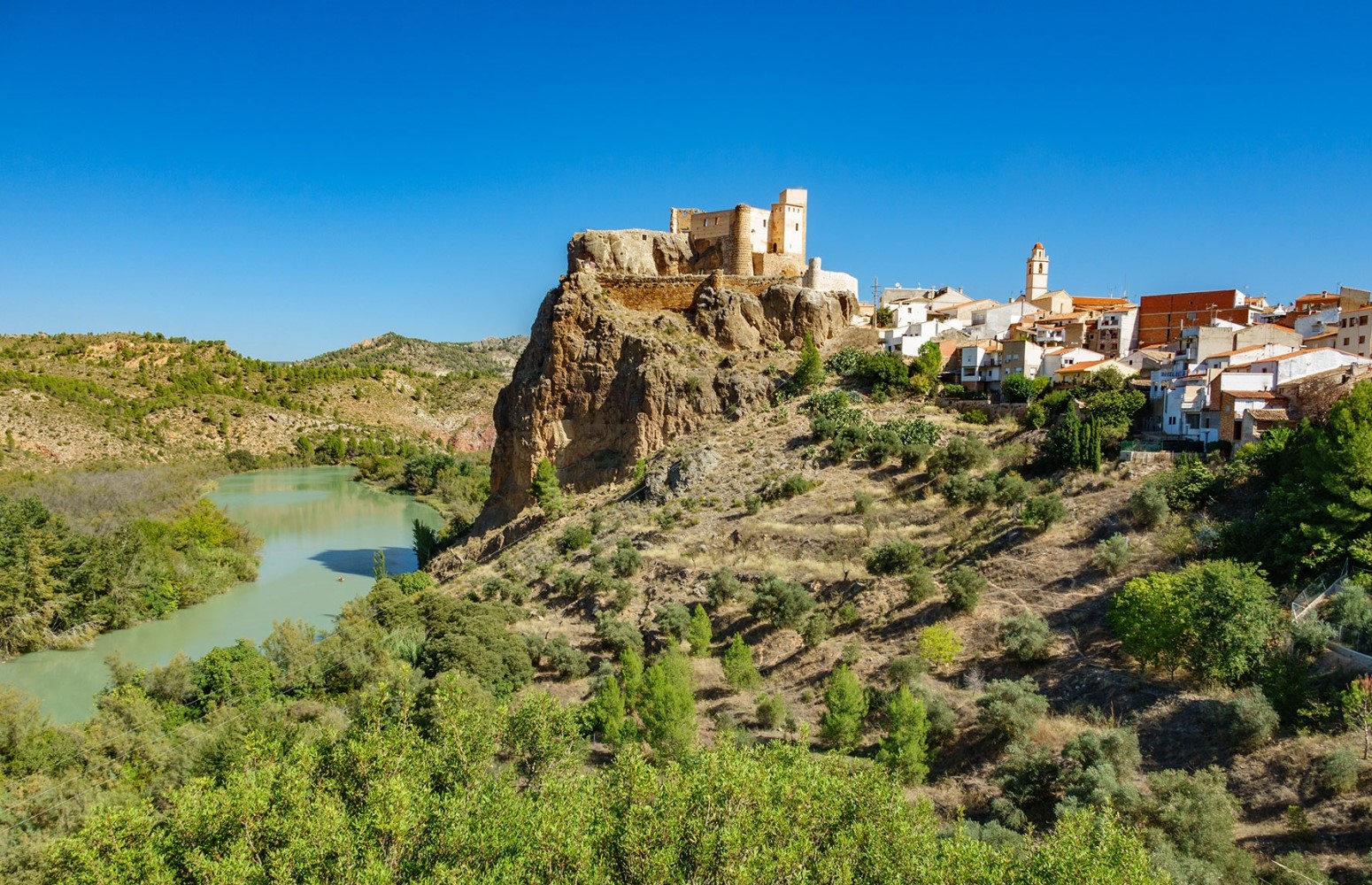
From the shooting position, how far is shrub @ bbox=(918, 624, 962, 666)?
18000mm

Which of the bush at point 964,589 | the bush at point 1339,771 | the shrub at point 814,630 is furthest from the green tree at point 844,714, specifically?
the bush at point 1339,771

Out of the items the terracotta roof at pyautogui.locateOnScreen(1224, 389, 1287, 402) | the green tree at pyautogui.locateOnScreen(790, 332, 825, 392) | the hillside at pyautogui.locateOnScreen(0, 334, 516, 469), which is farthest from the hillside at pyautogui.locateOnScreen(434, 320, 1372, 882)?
the hillside at pyautogui.locateOnScreen(0, 334, 516, 469)

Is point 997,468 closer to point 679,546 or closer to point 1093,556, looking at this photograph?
point 1093,556

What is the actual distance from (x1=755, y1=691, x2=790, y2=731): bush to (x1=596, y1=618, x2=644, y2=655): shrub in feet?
15.4

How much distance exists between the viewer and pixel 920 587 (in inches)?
805

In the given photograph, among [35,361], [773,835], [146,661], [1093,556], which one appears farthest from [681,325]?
[35,361]

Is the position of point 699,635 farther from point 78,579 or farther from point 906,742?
point 78,579

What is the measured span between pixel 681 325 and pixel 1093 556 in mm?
17931

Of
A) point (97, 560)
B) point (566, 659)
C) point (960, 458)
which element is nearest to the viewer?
point (566, 659)

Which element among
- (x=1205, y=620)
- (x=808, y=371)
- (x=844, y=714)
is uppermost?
(x=808, y=371)

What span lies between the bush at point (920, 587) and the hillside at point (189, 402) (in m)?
55.0

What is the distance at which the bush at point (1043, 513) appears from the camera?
21625 millimetres

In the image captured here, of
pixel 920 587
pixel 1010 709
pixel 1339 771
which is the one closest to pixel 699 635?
pixel 920 587

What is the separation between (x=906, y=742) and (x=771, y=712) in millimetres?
3271
